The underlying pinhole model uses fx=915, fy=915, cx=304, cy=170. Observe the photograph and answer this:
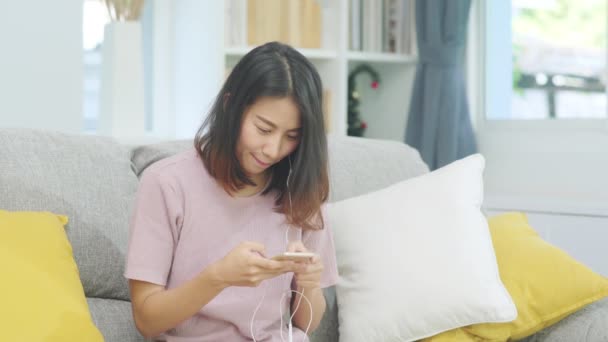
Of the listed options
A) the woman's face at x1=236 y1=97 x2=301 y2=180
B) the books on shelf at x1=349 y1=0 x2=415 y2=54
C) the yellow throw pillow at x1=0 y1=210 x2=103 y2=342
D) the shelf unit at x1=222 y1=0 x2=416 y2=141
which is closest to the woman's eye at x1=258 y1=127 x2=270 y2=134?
the woman's face at x1=236 y1=97 x2=301 y2=180

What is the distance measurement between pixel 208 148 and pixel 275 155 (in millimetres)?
158

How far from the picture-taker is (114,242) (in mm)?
1878

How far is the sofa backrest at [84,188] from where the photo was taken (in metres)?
1.81

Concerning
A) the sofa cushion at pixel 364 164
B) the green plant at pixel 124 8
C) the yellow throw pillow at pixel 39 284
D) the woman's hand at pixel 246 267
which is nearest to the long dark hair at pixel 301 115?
the woman's hand at pixel 246 267

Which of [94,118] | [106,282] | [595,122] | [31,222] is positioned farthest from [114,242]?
[595,122]

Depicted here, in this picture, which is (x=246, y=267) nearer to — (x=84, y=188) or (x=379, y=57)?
(x=84, y=188)

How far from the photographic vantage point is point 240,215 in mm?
1774

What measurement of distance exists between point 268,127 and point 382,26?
230cm

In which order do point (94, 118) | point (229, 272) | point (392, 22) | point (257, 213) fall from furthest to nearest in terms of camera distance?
1. point (392, 22)
2. point (94, 118)
3. point (257, 213)
4. point (229, 272)

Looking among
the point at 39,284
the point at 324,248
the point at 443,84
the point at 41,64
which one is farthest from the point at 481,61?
the point at 39,284

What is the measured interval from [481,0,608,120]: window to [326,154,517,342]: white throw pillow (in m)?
1.46

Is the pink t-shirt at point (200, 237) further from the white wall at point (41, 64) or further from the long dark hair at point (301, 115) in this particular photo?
the white wall at point (41, 64)

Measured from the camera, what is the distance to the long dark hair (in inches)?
65.1

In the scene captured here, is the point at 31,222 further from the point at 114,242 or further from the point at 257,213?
the point at 257,213
